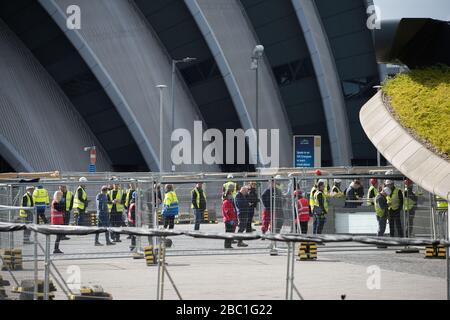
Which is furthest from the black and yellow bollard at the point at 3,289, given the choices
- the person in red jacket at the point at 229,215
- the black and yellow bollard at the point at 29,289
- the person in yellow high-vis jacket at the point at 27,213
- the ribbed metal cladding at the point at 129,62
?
the ribbed metal cladding at the point at 129,62

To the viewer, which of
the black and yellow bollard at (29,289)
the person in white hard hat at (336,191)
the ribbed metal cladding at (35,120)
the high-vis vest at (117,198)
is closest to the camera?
the black and yellow bollard at (29,289)

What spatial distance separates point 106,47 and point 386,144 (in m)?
38.1

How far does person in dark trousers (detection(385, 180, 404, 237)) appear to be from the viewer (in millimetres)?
22516

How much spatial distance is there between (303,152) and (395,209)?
8.27 metres

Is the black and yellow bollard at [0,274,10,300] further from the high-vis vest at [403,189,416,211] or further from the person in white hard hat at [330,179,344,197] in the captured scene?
the person in white hard hat at [330,179,344,197]

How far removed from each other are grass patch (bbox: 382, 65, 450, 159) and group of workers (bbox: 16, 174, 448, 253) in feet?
10.5

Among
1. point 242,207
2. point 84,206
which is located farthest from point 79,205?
point 242,207

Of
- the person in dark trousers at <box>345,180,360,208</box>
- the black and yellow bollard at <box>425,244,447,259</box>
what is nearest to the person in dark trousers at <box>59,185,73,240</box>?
the person in dark trousers at <box>345,180,360,208</box>

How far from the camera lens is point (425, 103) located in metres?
19.0

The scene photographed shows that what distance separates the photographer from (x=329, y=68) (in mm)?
63000

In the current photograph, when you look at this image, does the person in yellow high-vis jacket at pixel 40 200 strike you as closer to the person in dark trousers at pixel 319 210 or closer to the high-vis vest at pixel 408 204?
the person in dark trousers at pixel 319 210

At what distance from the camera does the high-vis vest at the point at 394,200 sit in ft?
74.1

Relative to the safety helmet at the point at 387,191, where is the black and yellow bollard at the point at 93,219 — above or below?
below
